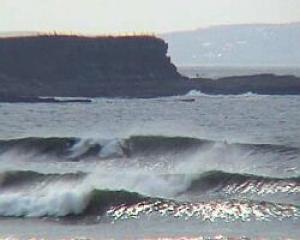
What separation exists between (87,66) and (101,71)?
2030 mm

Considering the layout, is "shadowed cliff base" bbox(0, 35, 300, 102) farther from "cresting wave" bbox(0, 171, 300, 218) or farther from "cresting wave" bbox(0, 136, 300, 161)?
"cresting wave" bbox(0, 171, 300, 218)

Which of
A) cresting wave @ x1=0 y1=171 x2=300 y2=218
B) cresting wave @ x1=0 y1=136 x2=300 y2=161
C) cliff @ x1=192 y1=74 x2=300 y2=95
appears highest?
cliff @ x1=192 y1=74 x2=300 y2=95

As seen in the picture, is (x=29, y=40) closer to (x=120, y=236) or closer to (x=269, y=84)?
(x=269, y=84)

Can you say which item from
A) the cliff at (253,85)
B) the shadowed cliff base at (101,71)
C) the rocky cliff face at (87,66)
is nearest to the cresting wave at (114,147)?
the shadowed cliff base at (101,71)

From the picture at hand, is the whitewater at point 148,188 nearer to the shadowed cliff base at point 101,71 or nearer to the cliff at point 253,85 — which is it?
the cliff at point 253,85

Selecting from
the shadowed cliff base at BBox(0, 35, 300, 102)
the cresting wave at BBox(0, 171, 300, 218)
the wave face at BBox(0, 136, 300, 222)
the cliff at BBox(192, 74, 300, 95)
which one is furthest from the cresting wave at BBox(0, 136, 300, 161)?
the cliff at BBox(192, 74, 300, 95)

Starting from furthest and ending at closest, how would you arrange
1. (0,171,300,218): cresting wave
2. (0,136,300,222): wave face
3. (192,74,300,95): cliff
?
1. (192,74,300,95): cliff
2. (0,136,300,222): wave face
3. (0,171,300,218): cresting wave

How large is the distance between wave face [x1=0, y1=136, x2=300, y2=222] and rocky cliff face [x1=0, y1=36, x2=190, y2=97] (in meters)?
65.9

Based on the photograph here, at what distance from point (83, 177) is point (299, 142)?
46.1ft

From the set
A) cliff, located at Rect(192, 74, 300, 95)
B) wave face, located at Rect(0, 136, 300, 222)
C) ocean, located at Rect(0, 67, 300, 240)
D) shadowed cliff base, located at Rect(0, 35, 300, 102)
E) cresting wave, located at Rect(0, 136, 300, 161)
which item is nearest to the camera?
ocean, located at Rect(0, 67, 300, 240)

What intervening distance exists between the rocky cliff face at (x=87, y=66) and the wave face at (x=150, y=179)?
65870 millimetres

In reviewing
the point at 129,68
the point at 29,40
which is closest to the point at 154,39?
the point at 129,68

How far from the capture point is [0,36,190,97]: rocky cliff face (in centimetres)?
9738

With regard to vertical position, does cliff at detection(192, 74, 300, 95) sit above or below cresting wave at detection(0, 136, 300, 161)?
above
